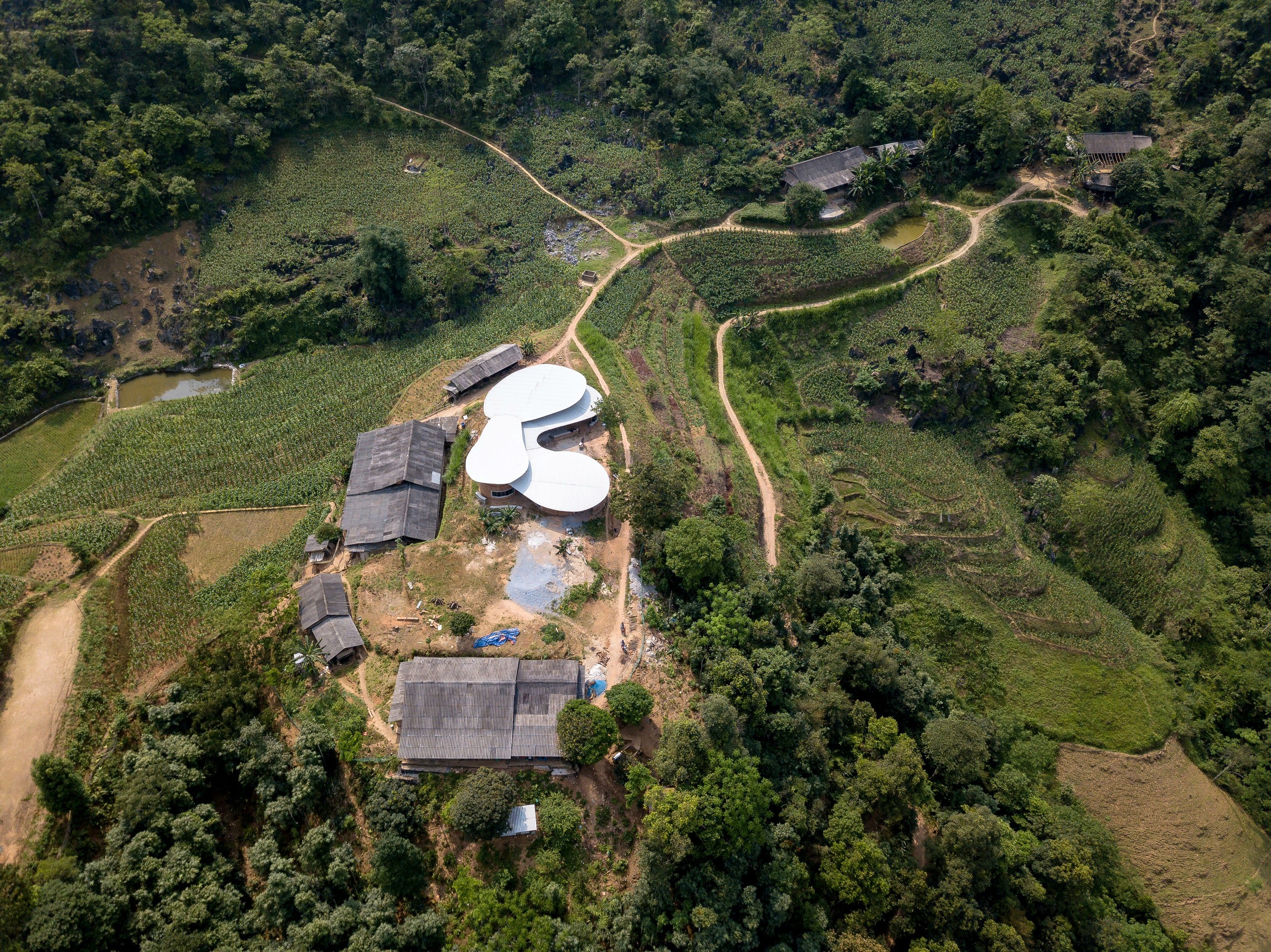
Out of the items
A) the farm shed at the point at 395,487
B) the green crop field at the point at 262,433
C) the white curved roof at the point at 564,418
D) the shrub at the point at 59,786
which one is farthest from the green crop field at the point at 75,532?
the white curved roof at the point at 564,418

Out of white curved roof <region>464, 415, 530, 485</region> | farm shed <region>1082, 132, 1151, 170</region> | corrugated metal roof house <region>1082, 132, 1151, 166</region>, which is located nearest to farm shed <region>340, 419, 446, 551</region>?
white curved roof <region>464, 415, 530, 485</region>

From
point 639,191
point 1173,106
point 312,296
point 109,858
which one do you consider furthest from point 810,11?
point 109,858

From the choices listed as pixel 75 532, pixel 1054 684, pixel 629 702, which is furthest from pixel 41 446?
pixel 1054 684

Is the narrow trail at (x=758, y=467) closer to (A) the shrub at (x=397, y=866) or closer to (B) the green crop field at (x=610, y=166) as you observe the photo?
(B) the green crop field at (x=610, y=166)

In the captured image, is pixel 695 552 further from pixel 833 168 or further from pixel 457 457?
pixel 833 168

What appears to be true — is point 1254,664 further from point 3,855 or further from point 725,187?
point 3,855
